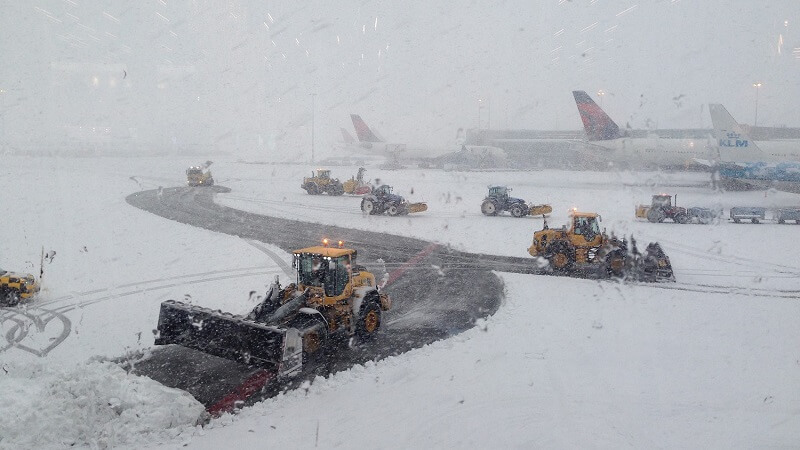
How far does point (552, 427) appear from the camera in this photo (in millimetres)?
7980

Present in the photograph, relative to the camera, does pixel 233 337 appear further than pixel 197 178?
No

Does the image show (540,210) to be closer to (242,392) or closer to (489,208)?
(489,208)

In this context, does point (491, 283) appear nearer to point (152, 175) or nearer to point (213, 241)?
point (213, 241)

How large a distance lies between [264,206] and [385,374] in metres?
28.0

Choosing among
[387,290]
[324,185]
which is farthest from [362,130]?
[387,290]

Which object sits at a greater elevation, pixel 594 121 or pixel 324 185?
pixel 594 121

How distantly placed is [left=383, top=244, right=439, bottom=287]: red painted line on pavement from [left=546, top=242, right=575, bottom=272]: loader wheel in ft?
16.6

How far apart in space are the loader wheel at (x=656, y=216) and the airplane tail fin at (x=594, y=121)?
21.0m

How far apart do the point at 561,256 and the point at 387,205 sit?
49.6 ft

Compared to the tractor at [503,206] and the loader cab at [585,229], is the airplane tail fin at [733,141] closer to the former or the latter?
the tractor at [503,206]

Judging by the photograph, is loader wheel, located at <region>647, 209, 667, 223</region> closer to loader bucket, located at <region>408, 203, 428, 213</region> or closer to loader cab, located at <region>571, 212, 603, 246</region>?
loader cab, located at <region>571, 212, 603, 246</region>

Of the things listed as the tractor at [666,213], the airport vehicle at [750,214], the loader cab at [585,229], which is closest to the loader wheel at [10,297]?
the loader cab at [585,229]

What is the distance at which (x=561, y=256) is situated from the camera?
18953 mm

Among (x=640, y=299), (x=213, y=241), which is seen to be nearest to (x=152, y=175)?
(x=213, y=241)
